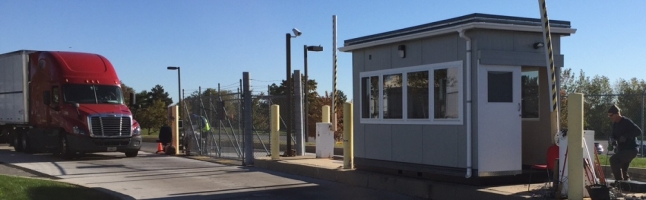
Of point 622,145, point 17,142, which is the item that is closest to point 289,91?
point 622,145

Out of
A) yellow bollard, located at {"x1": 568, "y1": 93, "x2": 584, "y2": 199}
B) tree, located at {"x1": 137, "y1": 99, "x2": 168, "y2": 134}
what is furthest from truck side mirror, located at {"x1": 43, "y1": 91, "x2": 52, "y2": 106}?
tree, located at {"x1": 137, "y1": 99, "x2": 168, "y2": 134}

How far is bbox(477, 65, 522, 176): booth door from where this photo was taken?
36.2 feet

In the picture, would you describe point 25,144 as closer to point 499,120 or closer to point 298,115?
point 298,115

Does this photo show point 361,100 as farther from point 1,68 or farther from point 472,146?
point 1,68

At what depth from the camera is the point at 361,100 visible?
14.1 meters

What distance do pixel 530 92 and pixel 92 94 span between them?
48.8ft

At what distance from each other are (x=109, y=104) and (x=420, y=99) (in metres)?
13.2

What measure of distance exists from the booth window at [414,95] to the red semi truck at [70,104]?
10.7 meters

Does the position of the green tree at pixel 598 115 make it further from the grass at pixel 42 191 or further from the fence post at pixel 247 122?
the grass at pixel 42 191

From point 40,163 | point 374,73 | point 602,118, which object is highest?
point 374,73

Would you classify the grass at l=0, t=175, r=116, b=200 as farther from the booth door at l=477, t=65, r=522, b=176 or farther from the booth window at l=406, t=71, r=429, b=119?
the booth door at l=477, t=65, r=522, b=176

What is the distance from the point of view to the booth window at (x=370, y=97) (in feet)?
44.7

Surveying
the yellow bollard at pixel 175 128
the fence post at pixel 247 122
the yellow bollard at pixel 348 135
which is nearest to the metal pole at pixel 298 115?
the fence post at pixel 247 122

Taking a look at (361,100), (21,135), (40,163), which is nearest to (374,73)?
(361,100)
